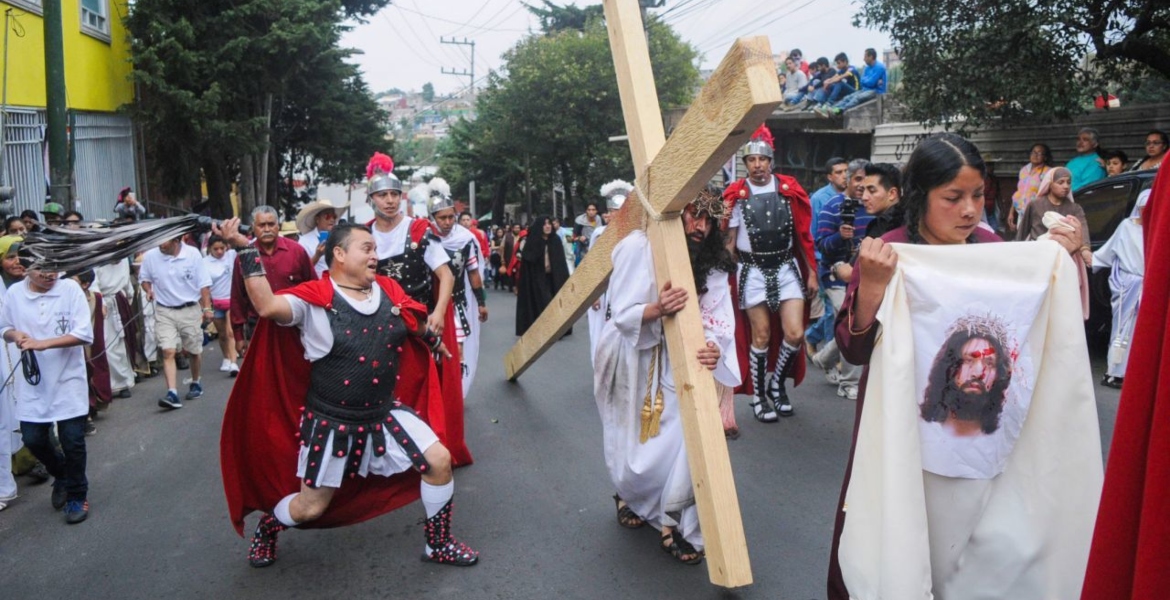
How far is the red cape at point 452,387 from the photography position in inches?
241

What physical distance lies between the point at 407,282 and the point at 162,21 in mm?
15280

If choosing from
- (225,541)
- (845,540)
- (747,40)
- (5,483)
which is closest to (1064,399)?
(845,540)

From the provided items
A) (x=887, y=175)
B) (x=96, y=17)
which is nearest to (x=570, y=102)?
(x=96, y=17)

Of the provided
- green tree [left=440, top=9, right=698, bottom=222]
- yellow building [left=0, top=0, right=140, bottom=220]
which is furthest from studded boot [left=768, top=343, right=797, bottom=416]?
green tree [left=440, top=9, right=698, bottom=222]

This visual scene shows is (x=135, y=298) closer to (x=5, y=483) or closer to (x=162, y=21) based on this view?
(x=5, y=483)

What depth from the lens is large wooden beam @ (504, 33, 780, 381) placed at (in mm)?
2938

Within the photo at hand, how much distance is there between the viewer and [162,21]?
19234mm

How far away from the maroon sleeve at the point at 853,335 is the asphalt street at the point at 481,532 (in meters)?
1.69

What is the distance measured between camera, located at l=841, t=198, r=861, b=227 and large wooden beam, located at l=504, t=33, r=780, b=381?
2.81m

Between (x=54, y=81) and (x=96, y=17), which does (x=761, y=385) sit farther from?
(x=96, y=17)

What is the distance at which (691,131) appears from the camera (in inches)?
137

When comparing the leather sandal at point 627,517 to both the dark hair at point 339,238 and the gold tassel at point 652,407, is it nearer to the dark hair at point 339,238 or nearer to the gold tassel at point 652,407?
the gold tassel at point 652,407

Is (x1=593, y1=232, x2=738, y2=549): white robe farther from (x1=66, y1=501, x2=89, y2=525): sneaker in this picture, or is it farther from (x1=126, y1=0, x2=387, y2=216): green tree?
(x1=126, y1=0, x2=387, y2=216): green tree

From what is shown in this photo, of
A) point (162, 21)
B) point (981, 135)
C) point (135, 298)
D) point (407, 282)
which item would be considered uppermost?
point (162, 21)
